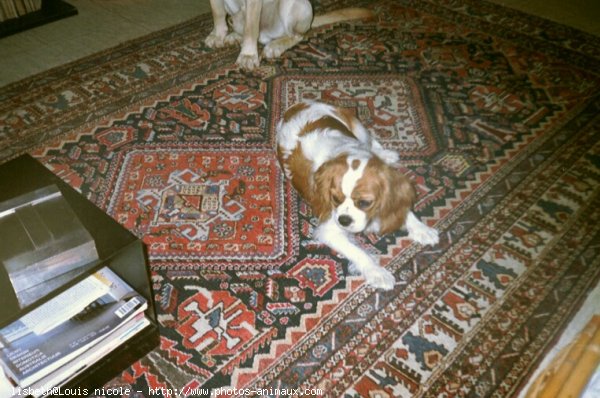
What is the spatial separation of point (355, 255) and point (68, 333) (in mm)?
1121

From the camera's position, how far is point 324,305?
1980mm

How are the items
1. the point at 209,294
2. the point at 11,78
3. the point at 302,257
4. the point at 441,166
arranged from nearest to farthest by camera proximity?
1. the point at 209,294
2. the point at 302,257
3. the point at 441,166
4. the point at 11,78

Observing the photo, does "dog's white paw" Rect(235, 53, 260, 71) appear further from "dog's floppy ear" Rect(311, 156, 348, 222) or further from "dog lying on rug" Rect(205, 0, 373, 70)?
"dog's floppy ear" Rect(311, 156, 348, 222)

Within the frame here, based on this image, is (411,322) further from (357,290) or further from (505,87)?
(505,87)

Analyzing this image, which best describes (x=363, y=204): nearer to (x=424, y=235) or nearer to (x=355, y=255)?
(x=355, y=255)

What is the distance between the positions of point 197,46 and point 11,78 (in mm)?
1237

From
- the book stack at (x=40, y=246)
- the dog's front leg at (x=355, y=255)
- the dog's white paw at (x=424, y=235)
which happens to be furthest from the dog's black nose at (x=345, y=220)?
the book stack at (x=40, y=246)

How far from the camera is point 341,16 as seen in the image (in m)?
3.79

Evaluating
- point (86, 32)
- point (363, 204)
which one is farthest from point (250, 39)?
point (363, 204)

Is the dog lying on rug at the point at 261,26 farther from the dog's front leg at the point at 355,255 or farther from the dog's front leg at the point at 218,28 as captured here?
the dog's front leg at the point at 355,255

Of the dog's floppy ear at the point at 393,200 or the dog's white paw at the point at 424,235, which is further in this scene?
the dog's white paw at the point at 424,235

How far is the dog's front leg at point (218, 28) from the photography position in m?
3.50

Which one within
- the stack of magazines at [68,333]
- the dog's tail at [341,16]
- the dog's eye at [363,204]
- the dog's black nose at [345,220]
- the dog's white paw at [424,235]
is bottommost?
the stack of magazines at [68,333]

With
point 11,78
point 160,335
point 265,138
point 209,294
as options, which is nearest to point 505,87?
point 265,138
